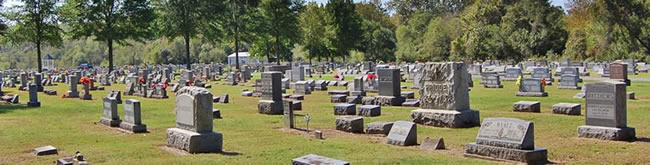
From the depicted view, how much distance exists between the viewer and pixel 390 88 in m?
22.7

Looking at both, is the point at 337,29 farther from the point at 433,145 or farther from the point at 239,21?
the point at 433,145

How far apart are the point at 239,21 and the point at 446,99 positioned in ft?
158

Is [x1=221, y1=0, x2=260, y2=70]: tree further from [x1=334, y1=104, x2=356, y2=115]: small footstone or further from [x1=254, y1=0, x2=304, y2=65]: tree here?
[x1=334, y1=104, x2=356, y2=115]: small footstone

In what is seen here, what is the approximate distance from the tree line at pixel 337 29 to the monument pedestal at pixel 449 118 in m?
31.4

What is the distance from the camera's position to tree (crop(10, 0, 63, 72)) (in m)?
51.7

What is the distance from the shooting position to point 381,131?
15.1m

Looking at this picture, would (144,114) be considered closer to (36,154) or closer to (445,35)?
(36,154)

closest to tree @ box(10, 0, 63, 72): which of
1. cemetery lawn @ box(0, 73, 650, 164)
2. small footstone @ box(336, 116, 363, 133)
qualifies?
cemetery lawn @ box(0, 73, 650, 164)

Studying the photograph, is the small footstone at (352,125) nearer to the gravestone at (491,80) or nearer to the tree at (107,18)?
the gravestone at (491,80)

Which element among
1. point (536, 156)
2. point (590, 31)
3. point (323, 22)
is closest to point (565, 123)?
point (536, 156)

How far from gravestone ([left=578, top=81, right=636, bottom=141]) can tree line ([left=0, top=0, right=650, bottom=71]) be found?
117ft

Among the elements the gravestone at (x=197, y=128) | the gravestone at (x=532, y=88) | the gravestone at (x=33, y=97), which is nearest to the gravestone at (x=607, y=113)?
the gravestone at (x=197, y=128)

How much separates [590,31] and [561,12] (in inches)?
328

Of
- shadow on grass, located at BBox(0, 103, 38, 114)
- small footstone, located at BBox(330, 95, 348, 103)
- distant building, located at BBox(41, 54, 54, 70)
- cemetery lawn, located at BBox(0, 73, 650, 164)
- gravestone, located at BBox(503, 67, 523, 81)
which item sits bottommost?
cemetery lawn, located at BBox(0, 73, 650, 164)
